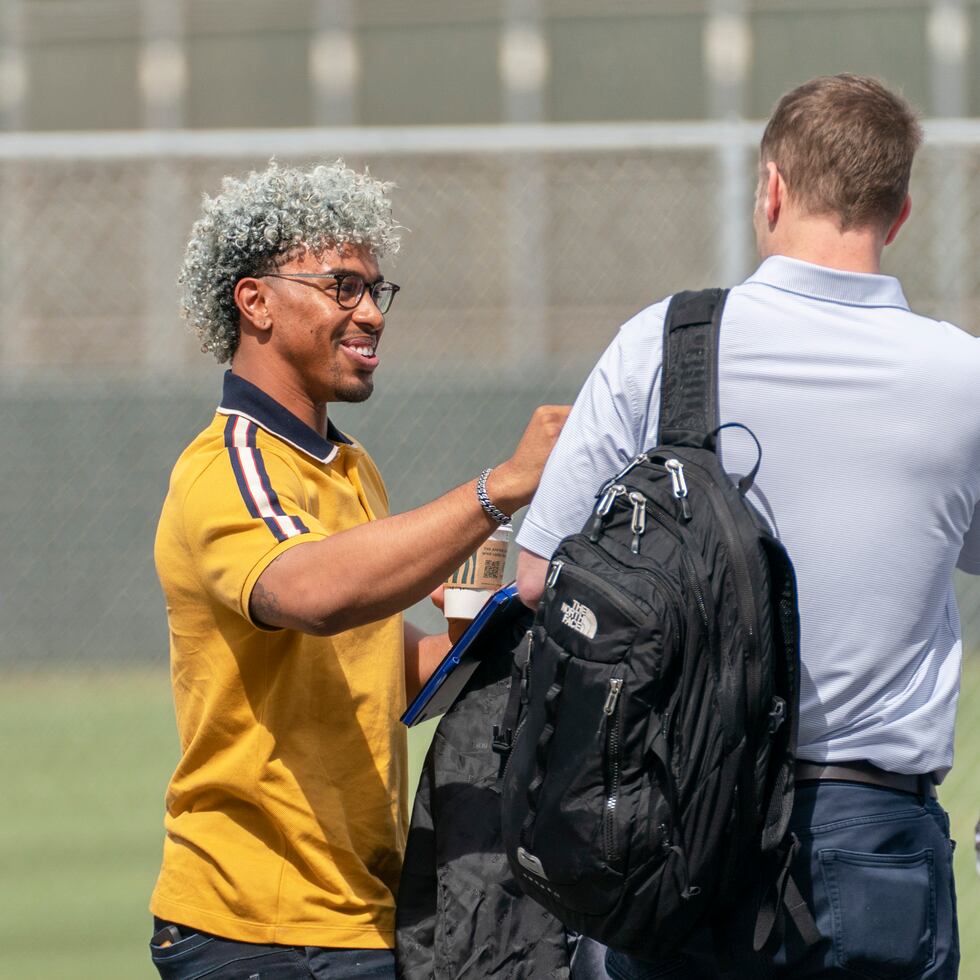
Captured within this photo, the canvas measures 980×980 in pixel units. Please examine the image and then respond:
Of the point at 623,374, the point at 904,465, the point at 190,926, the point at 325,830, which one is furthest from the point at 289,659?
the point at 904,465

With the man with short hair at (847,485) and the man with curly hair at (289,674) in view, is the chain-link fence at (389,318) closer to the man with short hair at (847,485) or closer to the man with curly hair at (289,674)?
the man with curly hair at (289,674)

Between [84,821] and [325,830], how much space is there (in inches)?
178

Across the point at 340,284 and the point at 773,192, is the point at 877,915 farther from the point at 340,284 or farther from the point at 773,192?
the point at 340,284

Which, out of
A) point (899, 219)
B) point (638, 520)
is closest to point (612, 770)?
point (638, 520)

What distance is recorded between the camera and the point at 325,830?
2.33 metres

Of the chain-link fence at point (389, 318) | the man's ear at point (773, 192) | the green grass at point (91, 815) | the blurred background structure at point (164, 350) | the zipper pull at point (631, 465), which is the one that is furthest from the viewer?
the chain-link fence at point (389, 318)

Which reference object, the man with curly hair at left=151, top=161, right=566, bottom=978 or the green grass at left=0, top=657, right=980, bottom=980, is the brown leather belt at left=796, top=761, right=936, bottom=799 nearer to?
the man with curly hair at left=151, top=161, right=566, bottom=978

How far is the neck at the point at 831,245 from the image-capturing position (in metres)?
1.97

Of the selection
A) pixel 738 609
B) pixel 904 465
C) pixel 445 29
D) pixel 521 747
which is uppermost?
pixel 445 29

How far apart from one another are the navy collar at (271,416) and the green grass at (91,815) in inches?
110

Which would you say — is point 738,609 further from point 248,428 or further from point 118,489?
point 118,489

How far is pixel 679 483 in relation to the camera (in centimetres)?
181

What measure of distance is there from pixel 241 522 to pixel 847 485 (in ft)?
3.01

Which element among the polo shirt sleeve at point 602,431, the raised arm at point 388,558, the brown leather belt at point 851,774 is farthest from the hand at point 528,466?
the brown leather belt at point 851,774
